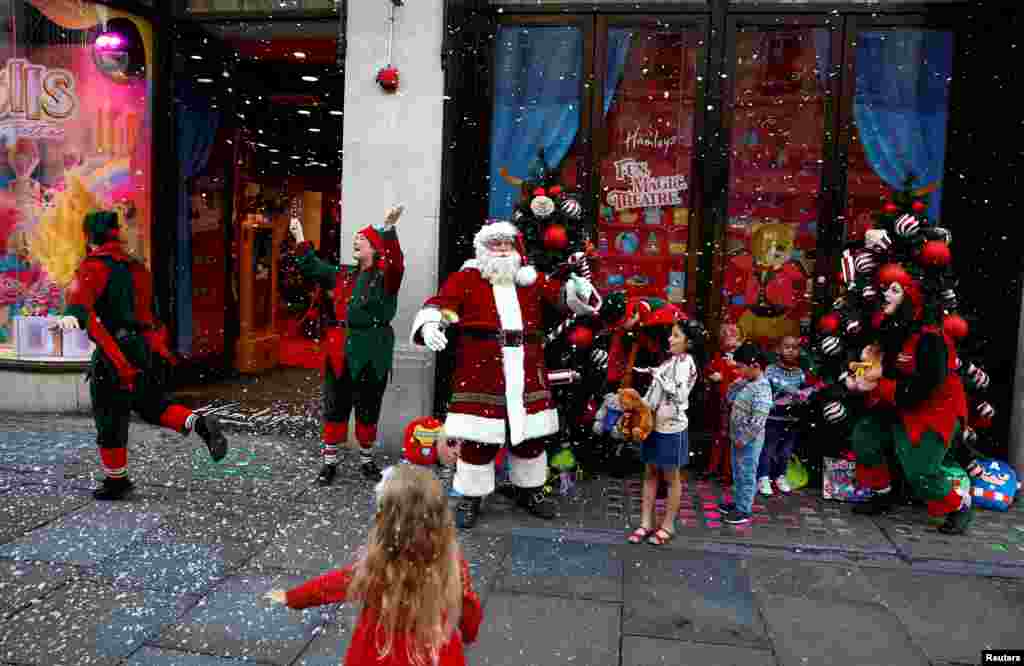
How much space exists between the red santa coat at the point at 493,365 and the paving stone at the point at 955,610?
2356 millimetres

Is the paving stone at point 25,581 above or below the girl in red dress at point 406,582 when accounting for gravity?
below

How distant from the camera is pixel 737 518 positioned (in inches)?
242

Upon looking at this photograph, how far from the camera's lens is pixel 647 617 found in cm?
452

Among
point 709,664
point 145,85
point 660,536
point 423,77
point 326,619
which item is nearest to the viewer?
point 709,664

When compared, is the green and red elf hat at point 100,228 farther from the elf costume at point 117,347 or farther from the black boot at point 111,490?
the black boot at point 111,490

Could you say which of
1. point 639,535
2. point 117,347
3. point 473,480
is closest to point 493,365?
point 473,480

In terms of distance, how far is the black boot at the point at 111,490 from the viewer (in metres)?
6.19

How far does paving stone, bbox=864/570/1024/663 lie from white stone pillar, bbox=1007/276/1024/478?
2101mm

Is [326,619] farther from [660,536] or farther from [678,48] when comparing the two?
[678,48]

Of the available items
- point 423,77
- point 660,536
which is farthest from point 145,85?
point 660,536

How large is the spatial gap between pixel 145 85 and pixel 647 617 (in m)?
7.38

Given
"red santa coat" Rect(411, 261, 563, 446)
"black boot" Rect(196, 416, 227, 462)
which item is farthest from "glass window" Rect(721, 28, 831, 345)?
"black boot" Rect(196, 416, 227, 462)

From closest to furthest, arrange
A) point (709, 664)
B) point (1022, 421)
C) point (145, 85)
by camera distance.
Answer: point (709, 664)
point (1022, 421)
point (145, 85)

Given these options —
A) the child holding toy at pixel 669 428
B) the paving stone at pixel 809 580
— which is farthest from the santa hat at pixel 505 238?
the paving stone at pixel 809 580
